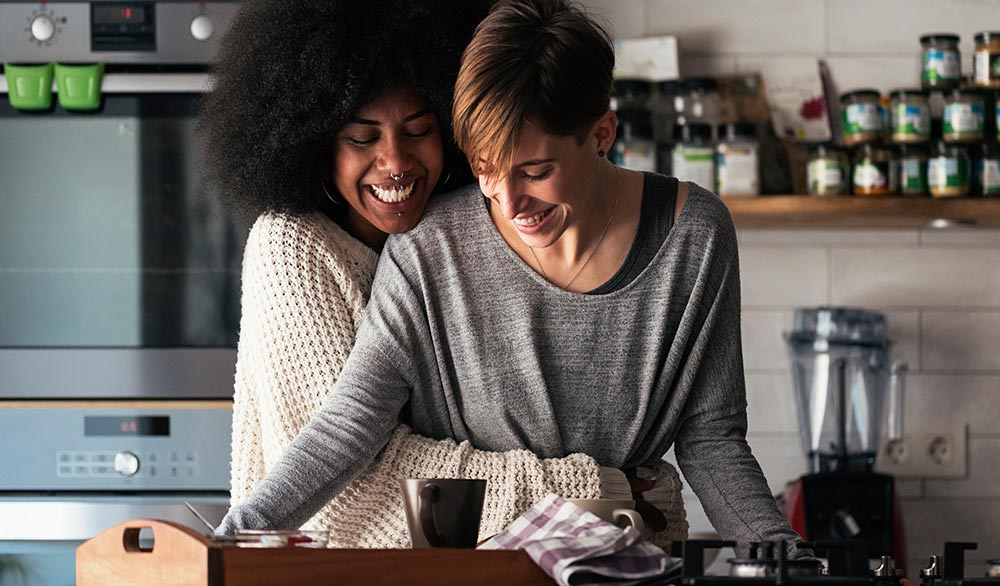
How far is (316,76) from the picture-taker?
1538mm

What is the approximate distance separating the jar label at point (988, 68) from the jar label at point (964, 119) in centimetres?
7

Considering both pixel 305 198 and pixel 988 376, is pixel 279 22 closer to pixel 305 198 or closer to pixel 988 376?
pixel 305 198

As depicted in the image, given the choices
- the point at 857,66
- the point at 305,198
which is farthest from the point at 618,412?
the point at 857,66

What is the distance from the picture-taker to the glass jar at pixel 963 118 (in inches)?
112

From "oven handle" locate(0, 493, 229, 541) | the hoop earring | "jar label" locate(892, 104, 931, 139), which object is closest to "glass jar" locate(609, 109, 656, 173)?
"jar label" locate(892, 104, 931, 139)

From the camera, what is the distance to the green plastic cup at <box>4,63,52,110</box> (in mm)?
2316

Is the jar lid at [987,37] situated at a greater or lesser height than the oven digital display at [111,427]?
greater

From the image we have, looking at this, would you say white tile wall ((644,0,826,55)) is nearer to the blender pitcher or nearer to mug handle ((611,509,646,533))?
the blender pitcher

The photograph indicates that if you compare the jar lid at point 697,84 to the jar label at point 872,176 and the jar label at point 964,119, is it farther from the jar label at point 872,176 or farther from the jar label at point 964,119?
the jar label at point 964,119

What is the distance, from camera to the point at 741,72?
3.06 meters

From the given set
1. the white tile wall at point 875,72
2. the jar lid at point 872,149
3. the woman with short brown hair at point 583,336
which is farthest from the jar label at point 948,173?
the woman with short brown hair at point 583,336

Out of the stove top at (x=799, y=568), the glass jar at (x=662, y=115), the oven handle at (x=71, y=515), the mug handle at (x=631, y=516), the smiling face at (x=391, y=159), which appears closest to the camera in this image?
the stove top at (x=799, y=568)

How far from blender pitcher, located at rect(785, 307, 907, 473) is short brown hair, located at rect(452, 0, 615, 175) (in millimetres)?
1673

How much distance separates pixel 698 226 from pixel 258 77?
0.57m
